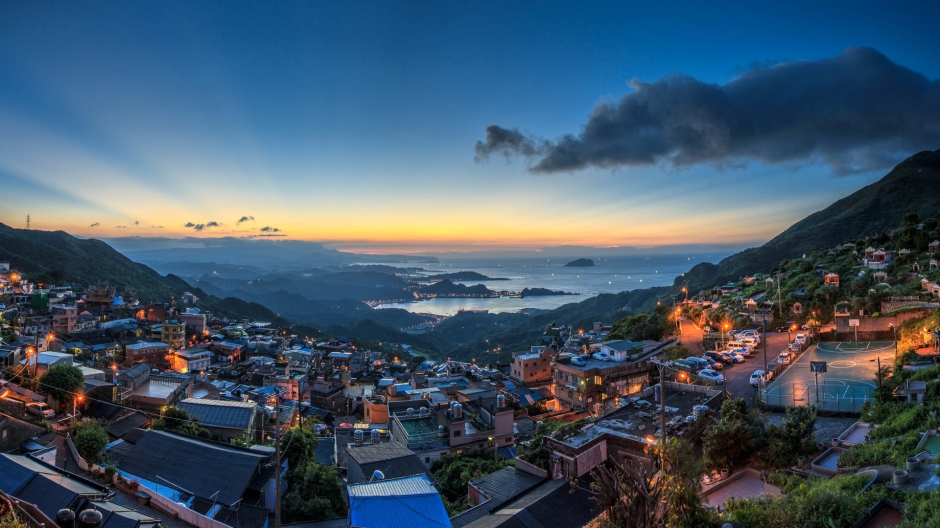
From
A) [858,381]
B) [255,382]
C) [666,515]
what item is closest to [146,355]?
[255,382]

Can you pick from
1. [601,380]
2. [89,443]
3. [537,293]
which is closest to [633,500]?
[89,443]

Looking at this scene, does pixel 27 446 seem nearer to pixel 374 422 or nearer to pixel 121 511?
pixel 121 511

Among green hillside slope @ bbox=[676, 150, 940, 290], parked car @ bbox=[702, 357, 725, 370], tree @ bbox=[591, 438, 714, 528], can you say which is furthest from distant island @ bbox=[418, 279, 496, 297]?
tree @ bbox=[591, 438, 714, 528]

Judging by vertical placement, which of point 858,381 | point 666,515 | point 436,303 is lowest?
point 436,303

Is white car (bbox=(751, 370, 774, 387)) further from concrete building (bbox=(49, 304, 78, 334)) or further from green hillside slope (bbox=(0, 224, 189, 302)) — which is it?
green hillside slope (bbox=(0, 224, 189, 302))

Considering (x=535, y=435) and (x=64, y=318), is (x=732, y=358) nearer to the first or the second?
(x=535, y=435)

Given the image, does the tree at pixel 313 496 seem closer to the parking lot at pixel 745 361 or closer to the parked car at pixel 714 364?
the parking lot at pixel 745 361
